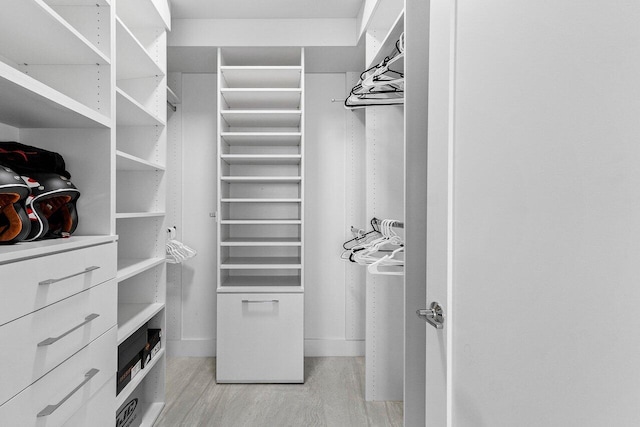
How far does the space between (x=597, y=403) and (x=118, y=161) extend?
2.02 meters

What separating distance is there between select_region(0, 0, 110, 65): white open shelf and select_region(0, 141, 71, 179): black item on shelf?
1.24 feet

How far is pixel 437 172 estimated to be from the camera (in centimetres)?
105

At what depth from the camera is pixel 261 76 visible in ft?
9.02

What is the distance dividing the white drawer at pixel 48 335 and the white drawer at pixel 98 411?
0.76 feet

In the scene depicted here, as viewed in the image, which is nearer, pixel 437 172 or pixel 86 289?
pixel 437 172

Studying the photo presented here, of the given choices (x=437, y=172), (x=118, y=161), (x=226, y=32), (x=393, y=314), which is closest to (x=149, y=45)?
(x=226, y=32)

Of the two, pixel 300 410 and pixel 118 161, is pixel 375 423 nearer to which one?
pixel 300 410

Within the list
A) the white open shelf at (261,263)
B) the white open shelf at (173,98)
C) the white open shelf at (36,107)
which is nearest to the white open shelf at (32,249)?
the white open shelf at (36,107)

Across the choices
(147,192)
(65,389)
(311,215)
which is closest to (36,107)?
(65,389)

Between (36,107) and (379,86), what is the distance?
1.55 meters

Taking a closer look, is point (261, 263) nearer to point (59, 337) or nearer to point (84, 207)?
point (84, 207)

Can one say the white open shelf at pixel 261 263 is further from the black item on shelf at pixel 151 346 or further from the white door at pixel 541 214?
the white door at pixel 541 214

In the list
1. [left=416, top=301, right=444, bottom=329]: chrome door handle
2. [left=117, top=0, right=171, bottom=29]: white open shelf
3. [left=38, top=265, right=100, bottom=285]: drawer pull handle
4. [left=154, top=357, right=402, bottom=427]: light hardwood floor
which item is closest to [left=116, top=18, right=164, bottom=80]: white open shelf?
[left=117, top=0, right=171, bottom=29]: white open shelf

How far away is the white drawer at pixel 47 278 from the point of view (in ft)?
3.05
